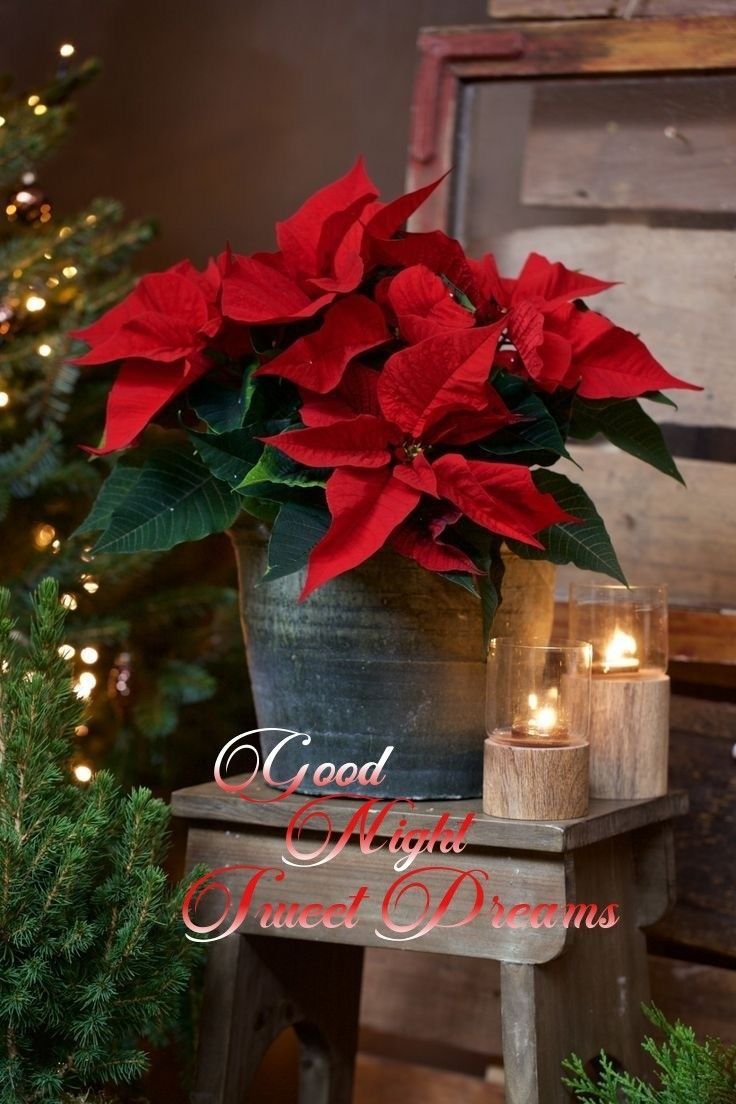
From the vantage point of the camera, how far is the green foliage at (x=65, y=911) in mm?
809

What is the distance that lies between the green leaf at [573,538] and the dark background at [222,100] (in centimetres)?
81

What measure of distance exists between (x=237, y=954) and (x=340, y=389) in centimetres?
45

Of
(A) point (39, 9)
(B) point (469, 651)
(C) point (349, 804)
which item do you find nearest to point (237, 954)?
(C) point (349, 804)

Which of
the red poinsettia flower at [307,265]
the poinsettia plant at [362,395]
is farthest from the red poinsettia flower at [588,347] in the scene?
the red poinsettia flower at [307,265]

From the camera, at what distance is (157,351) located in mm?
917

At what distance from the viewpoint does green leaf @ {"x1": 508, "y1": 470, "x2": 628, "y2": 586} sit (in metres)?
0.91

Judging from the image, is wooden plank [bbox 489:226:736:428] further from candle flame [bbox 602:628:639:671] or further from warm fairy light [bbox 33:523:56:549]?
warm fairy light [bbox 33:523:56:549]

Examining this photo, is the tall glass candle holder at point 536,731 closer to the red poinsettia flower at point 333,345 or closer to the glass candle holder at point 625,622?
the glass candle holder at point 625,622

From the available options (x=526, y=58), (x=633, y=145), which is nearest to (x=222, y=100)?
(x=526, y=58)

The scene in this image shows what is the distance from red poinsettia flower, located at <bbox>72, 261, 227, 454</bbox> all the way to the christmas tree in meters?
0.42

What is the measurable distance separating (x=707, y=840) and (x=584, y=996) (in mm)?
396

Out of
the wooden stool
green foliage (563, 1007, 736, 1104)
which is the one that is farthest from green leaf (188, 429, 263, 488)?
green foliage (563, 1007, 736, 1104)

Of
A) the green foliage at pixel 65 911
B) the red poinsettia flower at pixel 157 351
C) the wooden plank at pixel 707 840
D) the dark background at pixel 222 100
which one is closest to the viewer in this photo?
the green foliage at pixel 65 911

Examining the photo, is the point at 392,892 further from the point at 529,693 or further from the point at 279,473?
the point at 279,473
